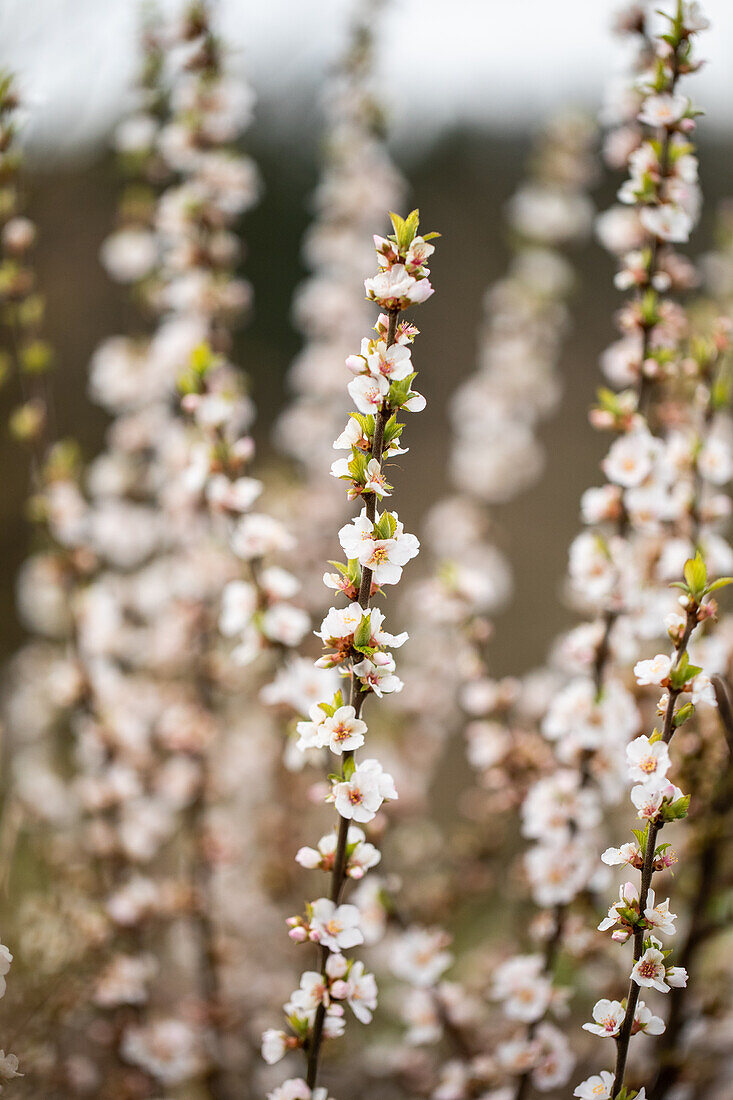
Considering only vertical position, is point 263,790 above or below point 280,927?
above

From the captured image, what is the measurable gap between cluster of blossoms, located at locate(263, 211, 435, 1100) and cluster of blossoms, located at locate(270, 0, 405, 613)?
1075 mm

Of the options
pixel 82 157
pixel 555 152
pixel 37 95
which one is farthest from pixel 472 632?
pixel 82 157

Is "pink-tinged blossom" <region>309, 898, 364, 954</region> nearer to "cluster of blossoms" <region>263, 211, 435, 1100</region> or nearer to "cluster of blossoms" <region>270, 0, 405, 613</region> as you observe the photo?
"cluster of blossoms" <region>263, 211, 435, 1100</region>

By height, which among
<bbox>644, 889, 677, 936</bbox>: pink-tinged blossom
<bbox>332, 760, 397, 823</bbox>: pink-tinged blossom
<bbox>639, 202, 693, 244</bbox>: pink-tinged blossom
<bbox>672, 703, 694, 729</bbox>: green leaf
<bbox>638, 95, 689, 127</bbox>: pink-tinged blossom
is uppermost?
<bbox>638, 95, 689, 127</bbox>: pink-tinged blossom

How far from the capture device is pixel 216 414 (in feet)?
3.47

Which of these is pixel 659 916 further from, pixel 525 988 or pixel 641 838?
pixel 525 988

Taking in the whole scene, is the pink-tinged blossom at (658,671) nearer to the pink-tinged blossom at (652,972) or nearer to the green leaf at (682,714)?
the green leaf at (682,714)

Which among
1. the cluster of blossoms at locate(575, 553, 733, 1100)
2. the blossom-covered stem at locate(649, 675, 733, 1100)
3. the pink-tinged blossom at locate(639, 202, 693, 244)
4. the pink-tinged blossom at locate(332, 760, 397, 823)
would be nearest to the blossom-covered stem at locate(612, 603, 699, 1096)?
the cluster of blossoms at locate(575, 553, 733, 1100)

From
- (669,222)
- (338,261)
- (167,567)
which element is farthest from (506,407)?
(669,222)

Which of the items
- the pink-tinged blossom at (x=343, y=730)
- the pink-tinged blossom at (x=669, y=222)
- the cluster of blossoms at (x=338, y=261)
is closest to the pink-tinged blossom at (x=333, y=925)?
the pink-tinged blossom at (x=343, y=730)

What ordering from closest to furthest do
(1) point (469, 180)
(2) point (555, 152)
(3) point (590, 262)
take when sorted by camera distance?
(2) point (555, 152)
(3) point (590, 262)
(1) point (469, 180)

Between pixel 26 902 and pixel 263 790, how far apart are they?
0.76m

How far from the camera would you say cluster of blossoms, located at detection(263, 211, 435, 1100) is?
0.77 meters

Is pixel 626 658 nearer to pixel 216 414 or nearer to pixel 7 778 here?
pixel 216 414
